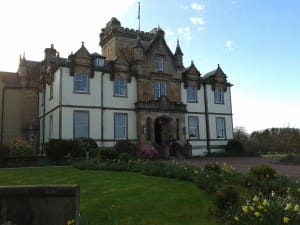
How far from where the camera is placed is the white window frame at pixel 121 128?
1412 inches

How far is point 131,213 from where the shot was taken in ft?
32.8

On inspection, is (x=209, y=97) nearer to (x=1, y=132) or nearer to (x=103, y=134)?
(x=103, y=134)

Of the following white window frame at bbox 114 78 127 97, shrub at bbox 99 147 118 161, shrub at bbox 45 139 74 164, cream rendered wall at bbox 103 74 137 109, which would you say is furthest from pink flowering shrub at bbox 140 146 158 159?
shrub at bbox 99 147 118 161

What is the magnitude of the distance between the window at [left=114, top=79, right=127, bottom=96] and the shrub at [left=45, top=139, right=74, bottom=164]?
393 inches

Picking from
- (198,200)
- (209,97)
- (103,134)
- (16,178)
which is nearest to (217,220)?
(198,200)

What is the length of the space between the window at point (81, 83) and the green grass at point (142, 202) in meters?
19.3

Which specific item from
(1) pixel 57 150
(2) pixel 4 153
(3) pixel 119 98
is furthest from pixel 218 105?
(2) pixel 4 153

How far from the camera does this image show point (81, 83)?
34688mm

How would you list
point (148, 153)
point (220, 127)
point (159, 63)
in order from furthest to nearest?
point (220, 127) < point (159, 63) < point (148, 153)

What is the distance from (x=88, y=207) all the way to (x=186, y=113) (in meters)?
30.7

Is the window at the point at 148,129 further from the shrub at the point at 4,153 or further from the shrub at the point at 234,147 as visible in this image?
the shrub at the point at 4,153

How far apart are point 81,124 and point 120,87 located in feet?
19.4

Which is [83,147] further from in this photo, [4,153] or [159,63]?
[159,63]

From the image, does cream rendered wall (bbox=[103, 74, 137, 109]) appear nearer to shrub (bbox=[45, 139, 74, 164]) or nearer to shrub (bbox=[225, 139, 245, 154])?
shrub (bbox=[45, 139, 74, 164])
